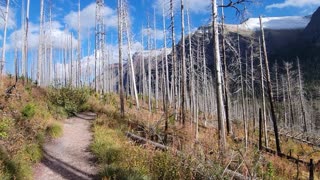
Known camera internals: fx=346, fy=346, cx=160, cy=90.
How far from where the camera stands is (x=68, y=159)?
12.2 meters

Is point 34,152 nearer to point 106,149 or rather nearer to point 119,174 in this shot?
point 106,149

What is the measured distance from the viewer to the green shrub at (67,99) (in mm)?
23044

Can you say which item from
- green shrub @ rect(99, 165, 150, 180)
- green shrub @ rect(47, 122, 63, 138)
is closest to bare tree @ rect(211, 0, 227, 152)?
green shrub @ rect(99, 165, 150, 180)

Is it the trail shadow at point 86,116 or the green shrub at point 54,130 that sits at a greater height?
the trail shadow at point 86,116

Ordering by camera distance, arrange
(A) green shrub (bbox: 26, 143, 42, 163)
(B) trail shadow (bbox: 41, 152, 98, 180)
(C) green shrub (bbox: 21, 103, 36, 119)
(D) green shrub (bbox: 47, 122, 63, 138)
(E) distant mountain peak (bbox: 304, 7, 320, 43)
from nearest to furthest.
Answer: (B) trail shadow (bbox: 41, 152, 98, 180)
(A) green shrub (bbox: 26, 143, 42, 163)
(D) green shrub (bbox: 47, 122, 63, 138)
(C) green shrub (bbox: 21, 103, 36, 119)
(E) distant mountain peak (bbox: 304, 7, 320, 43)

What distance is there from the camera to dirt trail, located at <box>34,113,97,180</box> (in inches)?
407

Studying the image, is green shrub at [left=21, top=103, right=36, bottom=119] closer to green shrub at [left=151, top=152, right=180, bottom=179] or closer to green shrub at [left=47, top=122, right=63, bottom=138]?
green shrub at [left=47, top=122, right=63, bottom=138]

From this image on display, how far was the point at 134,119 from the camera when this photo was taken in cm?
2092

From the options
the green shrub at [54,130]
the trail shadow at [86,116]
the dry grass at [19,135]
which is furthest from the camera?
the trail shadow at [86,116]

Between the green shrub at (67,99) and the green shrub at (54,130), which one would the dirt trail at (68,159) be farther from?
the green shrub at (67,99)

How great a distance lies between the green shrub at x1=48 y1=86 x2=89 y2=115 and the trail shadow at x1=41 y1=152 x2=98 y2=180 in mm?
10989

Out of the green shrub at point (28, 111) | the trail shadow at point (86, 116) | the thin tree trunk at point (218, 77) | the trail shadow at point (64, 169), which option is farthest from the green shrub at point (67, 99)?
the thin tree trunk at point (218, 77)

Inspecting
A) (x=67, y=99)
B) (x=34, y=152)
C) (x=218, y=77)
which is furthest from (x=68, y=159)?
(x=67, y=99)

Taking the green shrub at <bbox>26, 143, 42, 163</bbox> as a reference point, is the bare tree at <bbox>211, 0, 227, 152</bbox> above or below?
above
